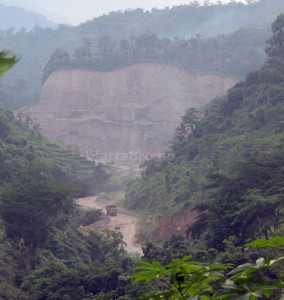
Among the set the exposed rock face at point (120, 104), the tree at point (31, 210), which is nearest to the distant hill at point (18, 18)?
the exposed rock face at point (120, 104)

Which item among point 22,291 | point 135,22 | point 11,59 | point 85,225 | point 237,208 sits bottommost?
point 85,225

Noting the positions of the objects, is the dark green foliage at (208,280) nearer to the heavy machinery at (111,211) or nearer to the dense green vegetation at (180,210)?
the dense green vegetation at (180,210)

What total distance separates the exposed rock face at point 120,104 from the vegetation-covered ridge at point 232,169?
21864 mm

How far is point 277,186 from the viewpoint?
19188 millimetres

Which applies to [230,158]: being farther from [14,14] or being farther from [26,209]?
[14,14]

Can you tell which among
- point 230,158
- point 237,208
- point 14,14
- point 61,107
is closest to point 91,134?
point 61,107

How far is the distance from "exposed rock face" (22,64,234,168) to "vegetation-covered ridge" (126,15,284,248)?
21864mm

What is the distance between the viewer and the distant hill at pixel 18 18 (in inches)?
6526

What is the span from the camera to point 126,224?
111 ft

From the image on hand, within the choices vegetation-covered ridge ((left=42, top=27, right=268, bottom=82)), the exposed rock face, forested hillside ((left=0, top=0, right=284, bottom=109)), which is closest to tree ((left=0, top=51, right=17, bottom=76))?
the exposed rock face

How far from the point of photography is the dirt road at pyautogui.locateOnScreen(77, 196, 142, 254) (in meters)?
29.2

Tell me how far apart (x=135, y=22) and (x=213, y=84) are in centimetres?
3473

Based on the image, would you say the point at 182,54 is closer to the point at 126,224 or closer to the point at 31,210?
the point at 126,224

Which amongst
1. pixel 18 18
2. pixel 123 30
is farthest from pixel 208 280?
pixel 18 18
